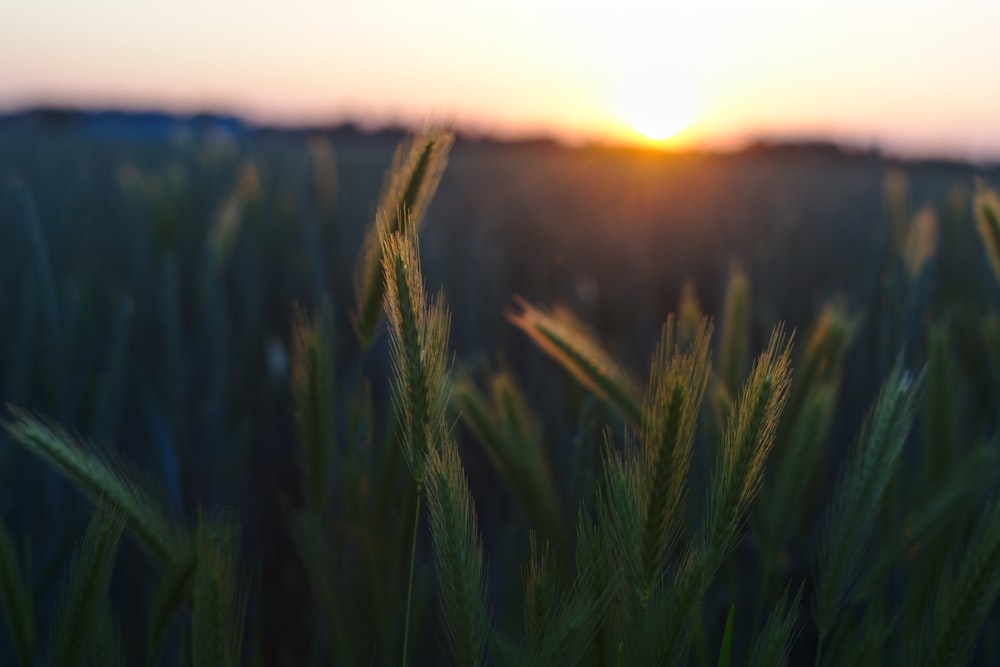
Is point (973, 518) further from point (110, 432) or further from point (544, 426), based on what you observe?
point (110, 432)

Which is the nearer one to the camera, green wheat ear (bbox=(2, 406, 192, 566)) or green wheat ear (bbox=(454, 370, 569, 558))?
green wheat ear (bbox=(2, 406, 192, 566))

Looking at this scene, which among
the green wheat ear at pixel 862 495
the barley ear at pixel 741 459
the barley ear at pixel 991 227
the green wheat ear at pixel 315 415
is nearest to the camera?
the barley ear at pixel 741 459

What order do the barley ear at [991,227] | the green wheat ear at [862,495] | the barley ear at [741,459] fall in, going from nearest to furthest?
1. the barley ear at [741,459]
2. the green wheat ear at [862,495]
3. the barley ear at [991,227]

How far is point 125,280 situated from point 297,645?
115 centimetres

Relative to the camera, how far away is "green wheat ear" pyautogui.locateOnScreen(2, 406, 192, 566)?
0.61 metres

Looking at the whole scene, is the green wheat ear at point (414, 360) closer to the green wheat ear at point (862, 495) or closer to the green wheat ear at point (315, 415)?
the green wheat ear at point (315, 415)

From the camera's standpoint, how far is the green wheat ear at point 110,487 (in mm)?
605

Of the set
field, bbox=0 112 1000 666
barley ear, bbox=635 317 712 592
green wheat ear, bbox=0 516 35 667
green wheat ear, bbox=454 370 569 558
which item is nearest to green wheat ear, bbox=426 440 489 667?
field, bbox=0 112 1000 666

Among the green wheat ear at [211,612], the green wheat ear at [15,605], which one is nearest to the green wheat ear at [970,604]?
the green wheat ear at [211,612]

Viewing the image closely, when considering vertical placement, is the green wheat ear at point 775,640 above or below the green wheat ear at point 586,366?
below

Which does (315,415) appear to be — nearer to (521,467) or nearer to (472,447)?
(521,467)

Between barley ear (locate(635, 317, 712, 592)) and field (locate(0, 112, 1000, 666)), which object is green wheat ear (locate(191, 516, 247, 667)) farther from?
barley ear (locate(635, 317, 712, 592))

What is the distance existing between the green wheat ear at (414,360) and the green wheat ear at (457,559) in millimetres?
16

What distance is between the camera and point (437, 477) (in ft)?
1.83
